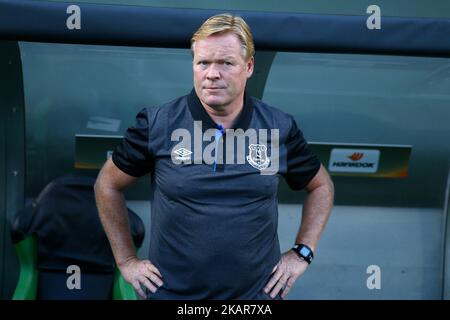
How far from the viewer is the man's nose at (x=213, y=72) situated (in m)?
2.00

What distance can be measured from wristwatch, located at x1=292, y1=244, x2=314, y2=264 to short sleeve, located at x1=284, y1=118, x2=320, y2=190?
22 centimetres

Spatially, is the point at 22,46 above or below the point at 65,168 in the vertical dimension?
above

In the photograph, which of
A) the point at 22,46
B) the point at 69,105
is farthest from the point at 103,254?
the point at 22,46

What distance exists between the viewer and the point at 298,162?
220 centimetres

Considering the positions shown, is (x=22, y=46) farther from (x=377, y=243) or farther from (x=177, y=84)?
(x=377, y=243)

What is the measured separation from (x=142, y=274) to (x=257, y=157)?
56 centimetres

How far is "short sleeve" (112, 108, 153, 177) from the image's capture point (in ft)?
6.84

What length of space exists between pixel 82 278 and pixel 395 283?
62.7 inches

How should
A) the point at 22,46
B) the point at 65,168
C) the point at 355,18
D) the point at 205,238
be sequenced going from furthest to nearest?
the point at 65,168
the point at 22,46
the point at 355,18
the point at 205,238

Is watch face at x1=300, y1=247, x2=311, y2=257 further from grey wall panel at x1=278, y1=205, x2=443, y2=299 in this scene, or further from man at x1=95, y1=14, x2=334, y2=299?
grey wall panel at x1=278, y1=205, x2=443, y2=299

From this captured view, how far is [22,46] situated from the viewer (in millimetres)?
3021

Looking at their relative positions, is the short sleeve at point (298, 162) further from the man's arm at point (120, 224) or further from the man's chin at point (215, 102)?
the man's arm at point (120, 224)

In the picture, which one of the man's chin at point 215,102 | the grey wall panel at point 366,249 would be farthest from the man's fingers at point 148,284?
the grey wall panel at point 366,249

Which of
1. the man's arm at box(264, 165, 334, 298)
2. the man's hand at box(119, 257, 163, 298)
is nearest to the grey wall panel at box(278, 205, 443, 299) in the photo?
the man's arm at box(264, 165, 334, 298)
